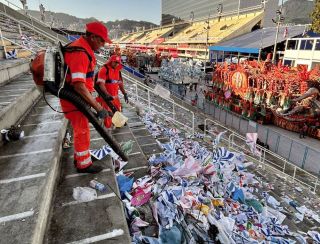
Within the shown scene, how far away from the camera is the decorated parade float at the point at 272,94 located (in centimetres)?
1440

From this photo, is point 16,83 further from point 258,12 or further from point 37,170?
point 258,12

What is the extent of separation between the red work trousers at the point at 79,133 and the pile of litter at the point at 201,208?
667mm

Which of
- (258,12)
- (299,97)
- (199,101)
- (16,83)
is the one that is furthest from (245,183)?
(258,12)

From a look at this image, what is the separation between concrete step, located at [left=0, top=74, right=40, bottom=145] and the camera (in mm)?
3683

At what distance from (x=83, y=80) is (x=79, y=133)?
73 cm

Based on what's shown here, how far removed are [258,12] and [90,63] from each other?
52042 millimetres

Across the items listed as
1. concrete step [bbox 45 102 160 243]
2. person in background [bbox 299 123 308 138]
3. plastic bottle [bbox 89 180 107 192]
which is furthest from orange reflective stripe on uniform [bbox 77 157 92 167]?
person in background [bbox 299 123 308 138]

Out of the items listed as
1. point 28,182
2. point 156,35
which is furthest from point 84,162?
point 156,35

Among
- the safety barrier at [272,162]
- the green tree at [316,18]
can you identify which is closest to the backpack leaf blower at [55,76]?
the safety barrier at [272,162]

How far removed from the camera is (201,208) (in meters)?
3.20

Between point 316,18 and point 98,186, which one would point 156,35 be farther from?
point 98,186

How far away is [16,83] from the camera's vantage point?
5941 millimetres

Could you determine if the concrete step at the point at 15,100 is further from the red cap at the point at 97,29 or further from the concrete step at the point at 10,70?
the red cap at the point at 97,29

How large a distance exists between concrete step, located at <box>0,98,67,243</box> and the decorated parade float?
14.5m
